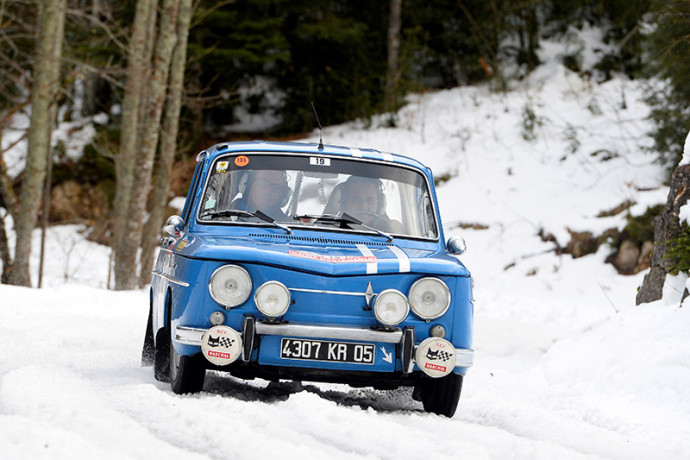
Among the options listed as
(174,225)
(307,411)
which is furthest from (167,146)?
(307,411)

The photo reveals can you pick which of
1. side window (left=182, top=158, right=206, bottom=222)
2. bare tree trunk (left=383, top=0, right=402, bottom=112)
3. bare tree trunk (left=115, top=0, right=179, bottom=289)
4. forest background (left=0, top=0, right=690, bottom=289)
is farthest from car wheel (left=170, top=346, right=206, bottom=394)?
bare tree trunk (left=383, top=0, right=402, bottom=112)

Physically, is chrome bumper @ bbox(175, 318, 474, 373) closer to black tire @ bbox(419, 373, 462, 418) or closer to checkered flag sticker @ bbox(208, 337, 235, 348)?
checkered flag sticker @ bbox(208, 337, 235, 348)

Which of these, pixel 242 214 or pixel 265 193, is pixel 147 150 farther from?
pixel 242 214

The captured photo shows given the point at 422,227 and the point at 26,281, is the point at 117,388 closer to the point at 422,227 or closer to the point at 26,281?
the point at 422,227

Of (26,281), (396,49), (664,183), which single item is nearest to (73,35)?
(396,49)

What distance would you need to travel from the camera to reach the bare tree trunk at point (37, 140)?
15.4 meters

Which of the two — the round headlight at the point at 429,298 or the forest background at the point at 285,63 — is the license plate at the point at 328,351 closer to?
the round headlight at the point at 429,298

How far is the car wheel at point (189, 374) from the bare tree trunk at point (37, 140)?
1069cm

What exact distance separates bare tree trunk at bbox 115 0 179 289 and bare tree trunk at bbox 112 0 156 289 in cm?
6

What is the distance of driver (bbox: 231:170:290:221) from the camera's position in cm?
634

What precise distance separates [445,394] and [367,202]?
1.47m

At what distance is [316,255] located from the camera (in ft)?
18.0

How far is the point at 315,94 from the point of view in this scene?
26766mm

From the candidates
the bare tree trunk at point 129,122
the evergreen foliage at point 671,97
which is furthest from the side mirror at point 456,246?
the bare tree trunk at point 129,122
